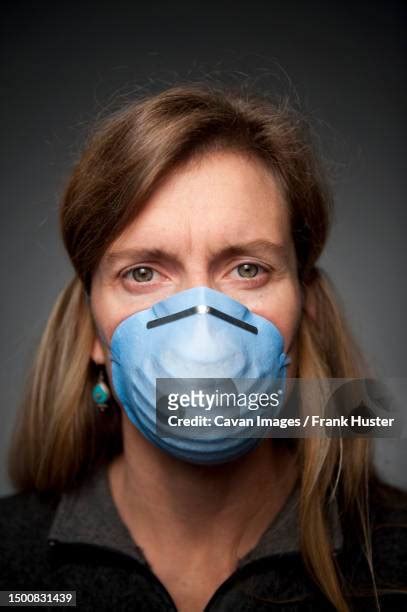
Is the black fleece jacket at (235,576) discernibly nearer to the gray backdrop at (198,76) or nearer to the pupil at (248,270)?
the gray backdrop at (198,76)

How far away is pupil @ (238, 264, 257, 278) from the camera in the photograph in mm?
1609

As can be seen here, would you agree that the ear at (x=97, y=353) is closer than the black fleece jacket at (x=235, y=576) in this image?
No

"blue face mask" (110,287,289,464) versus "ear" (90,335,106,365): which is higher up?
"ear" (90,335,106,365)

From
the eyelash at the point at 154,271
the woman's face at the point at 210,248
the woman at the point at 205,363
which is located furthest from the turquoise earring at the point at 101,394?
the eyelash at the point at 154,271

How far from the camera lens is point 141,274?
161 cm

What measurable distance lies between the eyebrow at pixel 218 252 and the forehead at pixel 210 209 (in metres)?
0.01

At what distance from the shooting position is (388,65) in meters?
2.17

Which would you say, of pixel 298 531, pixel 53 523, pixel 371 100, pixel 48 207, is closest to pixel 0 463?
pixel 53 523

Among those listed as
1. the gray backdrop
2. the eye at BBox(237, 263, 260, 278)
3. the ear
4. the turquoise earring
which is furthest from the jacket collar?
the eye at BBox(237, 263, 260, 278)

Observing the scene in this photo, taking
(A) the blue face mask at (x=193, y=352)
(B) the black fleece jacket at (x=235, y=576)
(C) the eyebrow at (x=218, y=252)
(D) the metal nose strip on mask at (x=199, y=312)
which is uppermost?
(C) the eyebrow at (x=218, y=252)

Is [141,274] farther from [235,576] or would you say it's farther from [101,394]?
[235,576]

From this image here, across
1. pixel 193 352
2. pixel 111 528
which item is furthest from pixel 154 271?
pixel 111 528

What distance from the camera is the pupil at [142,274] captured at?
1.60m

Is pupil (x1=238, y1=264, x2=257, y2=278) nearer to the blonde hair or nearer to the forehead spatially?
the forehead
